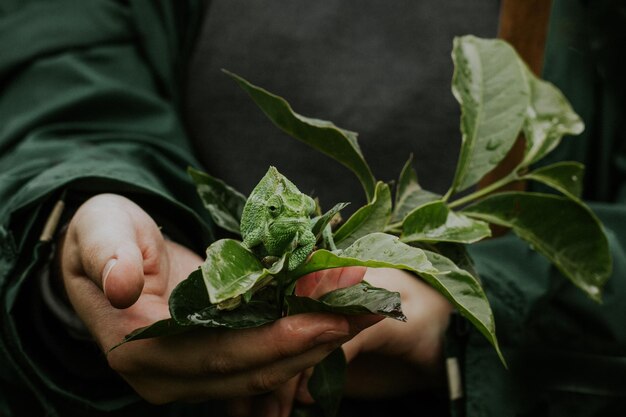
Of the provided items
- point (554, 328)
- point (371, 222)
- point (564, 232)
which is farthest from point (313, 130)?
point (554, 328)

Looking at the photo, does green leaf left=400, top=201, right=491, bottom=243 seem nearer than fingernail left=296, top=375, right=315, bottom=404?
Yes

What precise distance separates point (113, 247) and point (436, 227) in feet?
0.67

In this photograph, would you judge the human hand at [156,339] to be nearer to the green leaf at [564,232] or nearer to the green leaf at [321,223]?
the green leaf at [321,223]

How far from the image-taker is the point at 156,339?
40 centimetres

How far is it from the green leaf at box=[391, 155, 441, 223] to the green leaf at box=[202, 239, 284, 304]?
0.49 feet

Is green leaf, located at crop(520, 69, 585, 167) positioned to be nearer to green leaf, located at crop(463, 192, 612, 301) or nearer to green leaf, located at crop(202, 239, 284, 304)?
green leaf, located at crop(463, 192, 612, 301)

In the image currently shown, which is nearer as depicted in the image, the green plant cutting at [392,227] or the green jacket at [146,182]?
the green plant cutting at [392,227]

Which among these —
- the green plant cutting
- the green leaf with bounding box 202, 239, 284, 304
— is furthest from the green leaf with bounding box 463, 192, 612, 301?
the green leaf with bounding box 202, 239, 284, 304

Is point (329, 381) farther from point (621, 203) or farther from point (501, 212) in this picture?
point (621, 203)

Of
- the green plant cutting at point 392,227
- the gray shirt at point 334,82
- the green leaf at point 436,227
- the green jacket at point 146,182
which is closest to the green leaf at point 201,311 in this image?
the green plant cutting at point 392,227

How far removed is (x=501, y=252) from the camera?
637mm

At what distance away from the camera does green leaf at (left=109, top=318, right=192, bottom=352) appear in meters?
0.35

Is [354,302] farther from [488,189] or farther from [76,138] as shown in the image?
[76,138]

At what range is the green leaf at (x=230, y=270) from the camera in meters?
0.30
